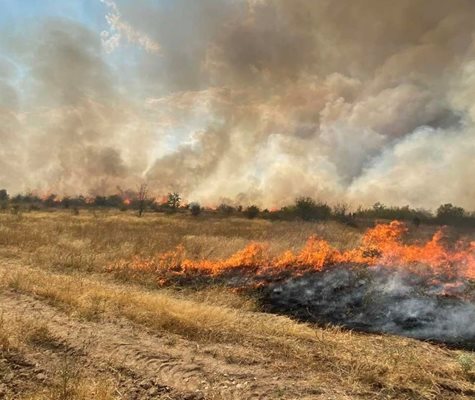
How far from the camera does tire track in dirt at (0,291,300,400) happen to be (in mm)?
6719

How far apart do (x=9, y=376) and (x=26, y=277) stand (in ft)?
22.1

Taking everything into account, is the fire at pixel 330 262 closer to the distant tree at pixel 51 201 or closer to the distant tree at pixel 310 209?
the distant tree at pixel 310 209

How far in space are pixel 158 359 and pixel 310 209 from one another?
47.4 metres

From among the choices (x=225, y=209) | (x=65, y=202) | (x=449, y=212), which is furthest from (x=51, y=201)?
(x=449, y=212)

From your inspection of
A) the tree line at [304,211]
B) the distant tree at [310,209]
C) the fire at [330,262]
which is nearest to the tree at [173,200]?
the tree line at [304,211]

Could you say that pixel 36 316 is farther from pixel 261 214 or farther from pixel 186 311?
pixel 261 214

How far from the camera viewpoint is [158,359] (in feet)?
25.2

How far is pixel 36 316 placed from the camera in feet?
31.5

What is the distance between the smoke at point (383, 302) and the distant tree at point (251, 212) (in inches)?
1718

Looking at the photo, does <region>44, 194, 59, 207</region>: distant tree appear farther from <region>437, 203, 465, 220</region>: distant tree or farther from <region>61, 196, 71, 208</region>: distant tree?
<region>437, 203, 465, 220</region>: distant tree

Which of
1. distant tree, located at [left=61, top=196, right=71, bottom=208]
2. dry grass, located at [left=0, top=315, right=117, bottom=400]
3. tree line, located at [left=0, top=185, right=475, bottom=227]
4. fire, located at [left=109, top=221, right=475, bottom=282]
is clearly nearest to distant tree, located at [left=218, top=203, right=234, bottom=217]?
tree line, located at [left=0, top=185, right=475, bottom=227]

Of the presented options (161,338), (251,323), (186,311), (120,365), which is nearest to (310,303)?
(251,323)

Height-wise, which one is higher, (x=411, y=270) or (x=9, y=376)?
(x=411, y=270)

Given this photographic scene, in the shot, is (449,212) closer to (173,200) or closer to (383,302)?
(383,302)
